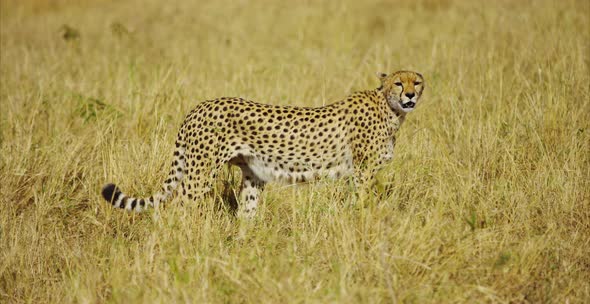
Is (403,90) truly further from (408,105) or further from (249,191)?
(249,191)

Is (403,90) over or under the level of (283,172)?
over

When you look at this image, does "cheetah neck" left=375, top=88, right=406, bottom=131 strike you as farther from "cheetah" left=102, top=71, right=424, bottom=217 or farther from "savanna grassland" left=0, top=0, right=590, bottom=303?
"savanna grassland" left=0, top=0, right=590, bottom=303

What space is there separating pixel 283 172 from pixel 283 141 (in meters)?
0.19

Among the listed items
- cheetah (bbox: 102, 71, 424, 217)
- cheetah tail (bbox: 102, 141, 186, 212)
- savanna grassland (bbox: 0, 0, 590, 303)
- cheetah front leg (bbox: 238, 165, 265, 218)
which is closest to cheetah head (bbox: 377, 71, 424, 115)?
cheetah (bbox: 102, 71, 424, 217)

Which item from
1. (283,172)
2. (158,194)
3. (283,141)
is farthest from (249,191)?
(158,194)

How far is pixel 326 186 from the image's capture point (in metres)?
4.06

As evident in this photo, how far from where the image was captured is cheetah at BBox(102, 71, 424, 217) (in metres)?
3.88

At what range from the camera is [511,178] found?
14.1 ft

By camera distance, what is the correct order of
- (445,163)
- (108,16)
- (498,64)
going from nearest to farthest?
(445,163) → (498,64) → (108,16)

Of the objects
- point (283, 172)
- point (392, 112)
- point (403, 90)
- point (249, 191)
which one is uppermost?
point (403, 90)

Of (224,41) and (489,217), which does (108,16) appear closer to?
(224,41)

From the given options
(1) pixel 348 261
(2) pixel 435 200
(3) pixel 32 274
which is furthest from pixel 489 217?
(3) pixel 32 274

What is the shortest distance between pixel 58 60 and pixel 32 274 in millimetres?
4329

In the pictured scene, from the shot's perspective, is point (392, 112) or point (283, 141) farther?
point (392, 112)
